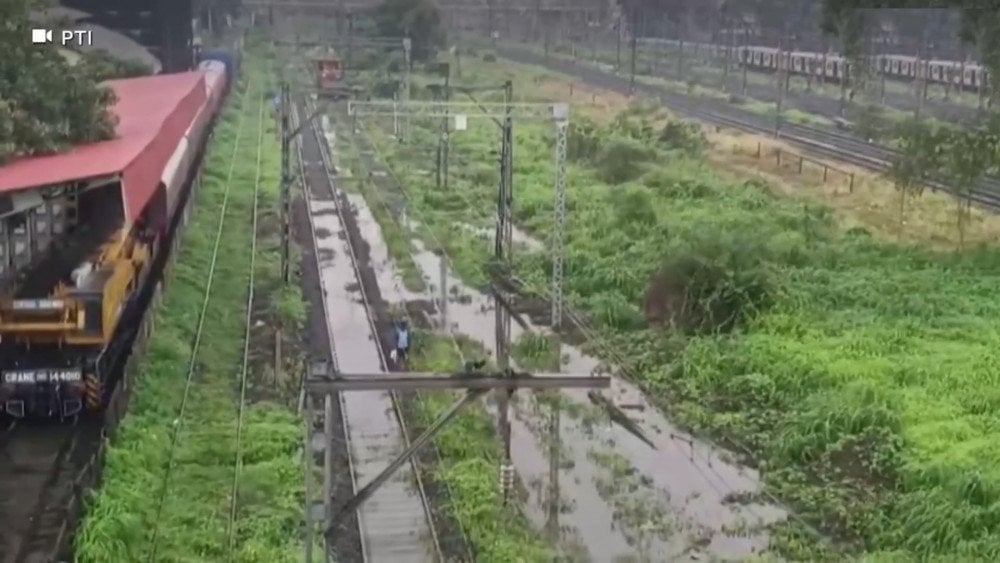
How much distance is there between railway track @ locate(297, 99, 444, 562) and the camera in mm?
12438

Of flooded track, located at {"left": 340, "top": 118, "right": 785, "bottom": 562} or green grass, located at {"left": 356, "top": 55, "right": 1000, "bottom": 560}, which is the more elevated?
green grass, located at {"left": 356, "top": 55, "right": 1000, "bottom": 560}

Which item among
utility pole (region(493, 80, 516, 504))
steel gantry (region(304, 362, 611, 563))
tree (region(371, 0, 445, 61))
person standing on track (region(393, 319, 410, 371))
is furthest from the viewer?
tree (region(371, 0, 445, 61))

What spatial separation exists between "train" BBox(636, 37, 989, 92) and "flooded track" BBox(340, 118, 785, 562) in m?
15.0

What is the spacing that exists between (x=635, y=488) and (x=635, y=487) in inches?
1.3

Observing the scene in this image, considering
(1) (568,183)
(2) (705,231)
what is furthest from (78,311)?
(1) (568,183)

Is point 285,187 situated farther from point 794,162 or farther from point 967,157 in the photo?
point 794,162

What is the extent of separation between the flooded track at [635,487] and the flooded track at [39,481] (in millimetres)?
4626

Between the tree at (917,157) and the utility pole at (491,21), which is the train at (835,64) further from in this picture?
the utility pole at (491,21)

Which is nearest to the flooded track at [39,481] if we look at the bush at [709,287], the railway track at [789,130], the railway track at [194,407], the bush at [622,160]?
the railway track at [194,407]

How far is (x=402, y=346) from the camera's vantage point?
18094mm

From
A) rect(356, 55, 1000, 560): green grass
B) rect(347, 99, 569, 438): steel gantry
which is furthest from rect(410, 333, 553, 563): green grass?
rect(356, 55, 1000, 560): green grass

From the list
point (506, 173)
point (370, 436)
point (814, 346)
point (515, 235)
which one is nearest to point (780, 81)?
point (515, 235)

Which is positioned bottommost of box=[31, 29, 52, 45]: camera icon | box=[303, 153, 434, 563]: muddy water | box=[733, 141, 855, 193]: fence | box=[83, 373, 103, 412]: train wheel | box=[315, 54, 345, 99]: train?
box=[303, 153, 434, 563]: muddy water

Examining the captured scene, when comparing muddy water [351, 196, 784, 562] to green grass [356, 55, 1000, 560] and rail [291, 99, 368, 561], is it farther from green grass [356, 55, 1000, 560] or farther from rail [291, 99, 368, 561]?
rail [291, 99, 368, 561]
